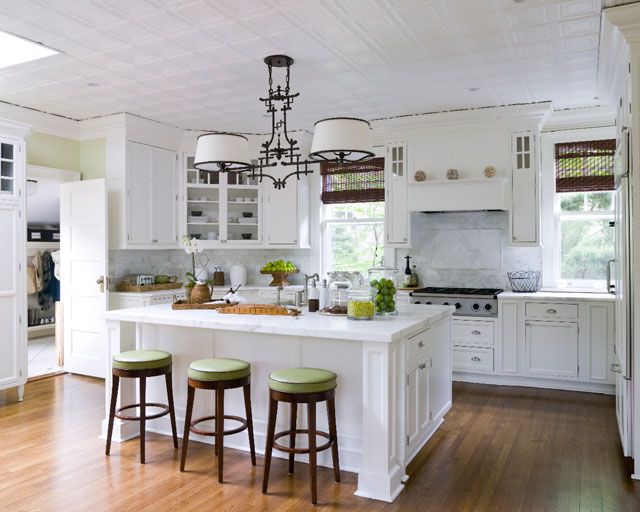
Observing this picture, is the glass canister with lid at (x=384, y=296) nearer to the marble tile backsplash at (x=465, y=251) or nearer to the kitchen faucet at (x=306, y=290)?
the kitchen faucet at (x=306, y=290)

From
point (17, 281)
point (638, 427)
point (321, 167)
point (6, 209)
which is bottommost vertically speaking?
point (638, 427)

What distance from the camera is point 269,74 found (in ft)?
14.9

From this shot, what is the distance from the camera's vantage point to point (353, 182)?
22.0ft

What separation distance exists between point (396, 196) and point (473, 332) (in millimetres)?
1675

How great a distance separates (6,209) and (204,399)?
254 centimetres

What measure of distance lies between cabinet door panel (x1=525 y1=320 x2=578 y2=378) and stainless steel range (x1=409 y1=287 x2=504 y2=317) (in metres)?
0.40

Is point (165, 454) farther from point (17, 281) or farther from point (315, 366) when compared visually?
point (17, 281)

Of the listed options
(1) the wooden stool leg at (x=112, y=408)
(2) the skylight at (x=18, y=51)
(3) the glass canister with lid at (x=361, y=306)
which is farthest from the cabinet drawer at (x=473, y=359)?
(2) the skylight at (x=18, y=51)

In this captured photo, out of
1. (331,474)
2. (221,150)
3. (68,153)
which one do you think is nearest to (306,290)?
(221,150)

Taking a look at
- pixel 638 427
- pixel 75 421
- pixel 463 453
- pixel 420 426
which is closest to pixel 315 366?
pixel 420 426

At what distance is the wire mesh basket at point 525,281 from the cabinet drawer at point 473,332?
627mm

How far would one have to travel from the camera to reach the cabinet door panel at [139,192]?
5965 mm

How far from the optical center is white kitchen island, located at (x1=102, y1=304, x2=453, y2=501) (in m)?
3.03

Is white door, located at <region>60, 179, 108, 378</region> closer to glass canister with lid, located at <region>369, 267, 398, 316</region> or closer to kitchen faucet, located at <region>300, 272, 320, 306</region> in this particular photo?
kitchen faucet, located at <region>300, 272, 320, 306</region>
